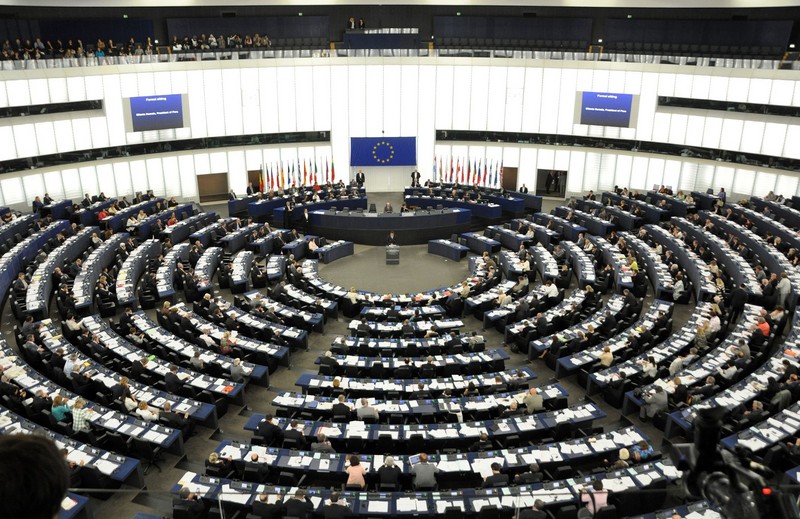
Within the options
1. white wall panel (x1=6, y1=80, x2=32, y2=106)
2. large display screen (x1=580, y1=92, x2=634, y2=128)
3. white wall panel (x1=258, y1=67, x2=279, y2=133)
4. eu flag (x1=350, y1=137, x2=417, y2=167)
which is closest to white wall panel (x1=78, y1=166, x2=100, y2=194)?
white wall panel (x1=6, y1=80, x2=32, y2=106)

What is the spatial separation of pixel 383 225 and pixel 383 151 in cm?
913

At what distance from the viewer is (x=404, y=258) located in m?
30.2

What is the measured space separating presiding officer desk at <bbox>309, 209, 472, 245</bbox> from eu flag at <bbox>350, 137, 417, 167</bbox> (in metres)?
8.06

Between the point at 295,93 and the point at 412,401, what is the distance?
1072 inches

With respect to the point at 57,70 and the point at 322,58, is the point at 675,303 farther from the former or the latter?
the point at 57,70

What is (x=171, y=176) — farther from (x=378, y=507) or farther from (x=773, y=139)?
(x=773, y=139)

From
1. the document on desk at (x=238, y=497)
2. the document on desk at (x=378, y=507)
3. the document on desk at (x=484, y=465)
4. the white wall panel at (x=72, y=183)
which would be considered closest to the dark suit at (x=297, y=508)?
the document on desk at (x=238, y=497)

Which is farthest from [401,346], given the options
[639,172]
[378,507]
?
[639,172]

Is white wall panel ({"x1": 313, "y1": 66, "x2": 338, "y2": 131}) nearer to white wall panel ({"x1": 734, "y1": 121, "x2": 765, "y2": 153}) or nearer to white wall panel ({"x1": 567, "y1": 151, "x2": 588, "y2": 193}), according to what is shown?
white wall panel ({"x1": 567, "y1": 151, "x2": 588, "y2": 193})

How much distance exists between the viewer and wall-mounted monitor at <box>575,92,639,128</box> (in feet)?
119

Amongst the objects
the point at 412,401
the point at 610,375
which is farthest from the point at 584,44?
the point at 412,401

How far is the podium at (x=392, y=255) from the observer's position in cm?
2923

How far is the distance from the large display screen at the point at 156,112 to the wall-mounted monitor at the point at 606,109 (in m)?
22.9

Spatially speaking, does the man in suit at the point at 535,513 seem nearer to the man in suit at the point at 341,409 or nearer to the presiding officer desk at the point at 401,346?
the man in suit at the point at 341,409
